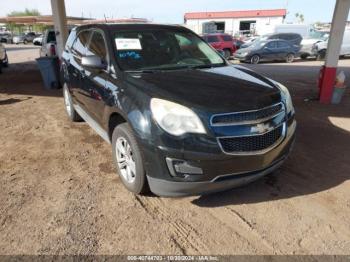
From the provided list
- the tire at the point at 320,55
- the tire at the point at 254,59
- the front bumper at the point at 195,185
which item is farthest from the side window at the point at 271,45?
the front bumper at the point at 195,185

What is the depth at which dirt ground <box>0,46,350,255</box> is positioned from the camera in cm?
275

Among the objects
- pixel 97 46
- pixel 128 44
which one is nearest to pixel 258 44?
pixel 97 46

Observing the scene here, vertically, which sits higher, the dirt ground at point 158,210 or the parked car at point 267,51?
the dirt ground at point 158,210

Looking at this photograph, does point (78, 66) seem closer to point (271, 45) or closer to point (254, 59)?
point (254, 59)

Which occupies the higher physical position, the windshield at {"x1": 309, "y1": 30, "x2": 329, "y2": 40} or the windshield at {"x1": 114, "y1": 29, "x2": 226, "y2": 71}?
the windshield at {"x1": 114, "y1": 29, "x2": 226, "y2": 71}

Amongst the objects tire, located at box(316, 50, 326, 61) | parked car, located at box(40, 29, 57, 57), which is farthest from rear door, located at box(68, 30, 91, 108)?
tire, located at box(316, 50, 326, 61)

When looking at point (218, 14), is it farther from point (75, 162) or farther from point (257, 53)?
point (75, 162)

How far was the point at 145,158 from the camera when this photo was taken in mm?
2986

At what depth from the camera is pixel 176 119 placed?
9.38ft

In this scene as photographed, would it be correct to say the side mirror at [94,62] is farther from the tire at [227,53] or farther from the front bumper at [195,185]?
the tire at [227,53]

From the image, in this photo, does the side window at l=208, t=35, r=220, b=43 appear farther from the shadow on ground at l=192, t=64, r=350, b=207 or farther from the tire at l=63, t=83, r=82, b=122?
the tire at l=63, t=83, r=82, b=122

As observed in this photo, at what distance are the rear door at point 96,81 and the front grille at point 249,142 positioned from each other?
1.50 meters

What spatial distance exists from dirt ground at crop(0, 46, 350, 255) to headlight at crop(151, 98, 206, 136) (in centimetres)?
88

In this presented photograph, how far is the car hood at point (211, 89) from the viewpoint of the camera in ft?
9.67
